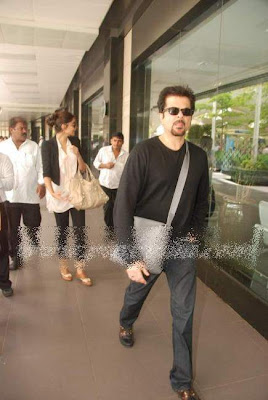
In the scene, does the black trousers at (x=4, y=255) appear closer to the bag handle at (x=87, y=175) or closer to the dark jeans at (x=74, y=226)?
the dark jeans at (x=74, y=226)

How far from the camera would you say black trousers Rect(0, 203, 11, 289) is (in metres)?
2.47

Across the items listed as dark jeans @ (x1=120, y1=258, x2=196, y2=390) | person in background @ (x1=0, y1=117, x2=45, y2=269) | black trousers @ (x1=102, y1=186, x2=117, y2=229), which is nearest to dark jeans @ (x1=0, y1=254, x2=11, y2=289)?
person in background @ (x1=0, y1=117, x2=45, y2=269)

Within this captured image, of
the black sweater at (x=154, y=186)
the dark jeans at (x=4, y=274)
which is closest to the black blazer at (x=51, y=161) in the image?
the dark jeans at (x=4, y=274)

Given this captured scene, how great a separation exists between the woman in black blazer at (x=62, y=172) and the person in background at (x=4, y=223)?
1.00 feet

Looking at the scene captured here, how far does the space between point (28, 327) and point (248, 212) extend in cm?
191

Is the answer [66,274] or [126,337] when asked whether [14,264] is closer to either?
[66,274]

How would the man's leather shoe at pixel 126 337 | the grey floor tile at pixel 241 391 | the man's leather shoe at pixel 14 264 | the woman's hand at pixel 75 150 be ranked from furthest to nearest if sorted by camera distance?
the man's leather shoe at pixel 14 264 → the woman's hand at pixel 75 150 → the man's leather shoe at pixel 126 337 → the grey floor tile at pixel 241 391

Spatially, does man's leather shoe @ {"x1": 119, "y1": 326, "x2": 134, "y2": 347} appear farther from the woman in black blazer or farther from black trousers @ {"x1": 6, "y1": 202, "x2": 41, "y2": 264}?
black trousers @ {"x1": 6, "y1": 202, "x2": 41, "y2": 264}

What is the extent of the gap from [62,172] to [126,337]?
138cm

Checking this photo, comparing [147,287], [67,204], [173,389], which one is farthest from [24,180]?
[173,389]

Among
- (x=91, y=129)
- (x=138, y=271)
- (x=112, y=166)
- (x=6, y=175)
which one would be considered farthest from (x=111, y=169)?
(x=91, y=129)

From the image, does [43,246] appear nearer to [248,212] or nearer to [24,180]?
[24,180]

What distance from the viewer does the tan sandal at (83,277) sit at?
9.70 feet

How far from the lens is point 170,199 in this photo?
1.67 metres
